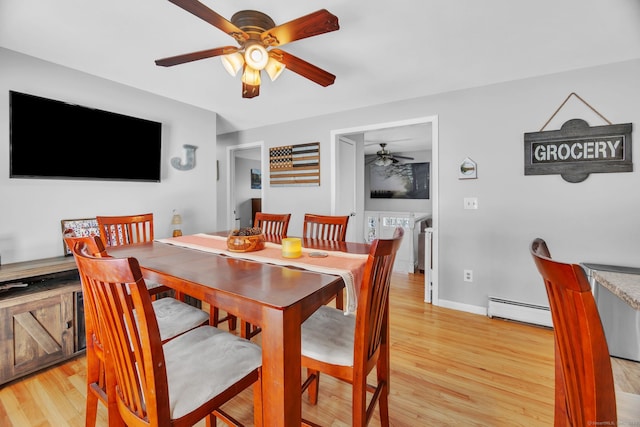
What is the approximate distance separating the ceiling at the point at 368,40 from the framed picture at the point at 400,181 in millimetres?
3698

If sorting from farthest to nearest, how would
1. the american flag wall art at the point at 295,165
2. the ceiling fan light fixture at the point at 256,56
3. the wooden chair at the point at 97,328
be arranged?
the american flag wall art at the point at 295,165 < the ceiling fan light fixture at the point at 256,56 < the wooden chair at the point at 97,328

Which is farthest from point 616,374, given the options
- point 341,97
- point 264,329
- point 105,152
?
point 105,152

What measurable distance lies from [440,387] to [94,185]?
11.2 ft

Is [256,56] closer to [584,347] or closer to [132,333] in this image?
[132,333]

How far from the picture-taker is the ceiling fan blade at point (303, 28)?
133cm

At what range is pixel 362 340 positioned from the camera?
1064mm

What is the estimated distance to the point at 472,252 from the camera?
9.43 ft

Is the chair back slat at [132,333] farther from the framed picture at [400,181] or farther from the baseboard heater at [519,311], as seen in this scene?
the framed picture at [400,181]

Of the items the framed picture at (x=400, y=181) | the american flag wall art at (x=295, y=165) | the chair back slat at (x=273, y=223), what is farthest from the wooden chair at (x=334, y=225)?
the framed picture at (x=400, y=181)

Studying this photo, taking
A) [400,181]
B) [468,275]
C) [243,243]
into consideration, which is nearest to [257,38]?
[243,243]

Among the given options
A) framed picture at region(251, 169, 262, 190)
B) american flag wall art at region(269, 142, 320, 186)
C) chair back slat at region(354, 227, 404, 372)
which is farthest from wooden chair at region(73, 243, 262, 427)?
framed picture at region(251, 169, 262, 190)

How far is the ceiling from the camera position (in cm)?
166

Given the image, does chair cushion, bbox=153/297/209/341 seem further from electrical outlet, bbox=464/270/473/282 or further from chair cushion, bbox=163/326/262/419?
electrical outlet, bbox=464/270/473/282

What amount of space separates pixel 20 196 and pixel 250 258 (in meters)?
2.25
